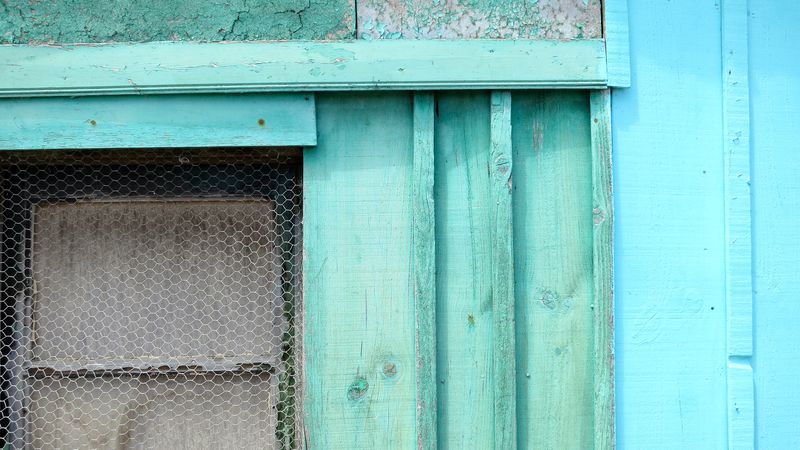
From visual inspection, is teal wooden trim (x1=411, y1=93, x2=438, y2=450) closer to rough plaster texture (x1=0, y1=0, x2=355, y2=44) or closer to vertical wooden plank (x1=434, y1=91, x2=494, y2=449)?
vertical wooden plank (x1=434, y1=91, x2=494, y2=449)

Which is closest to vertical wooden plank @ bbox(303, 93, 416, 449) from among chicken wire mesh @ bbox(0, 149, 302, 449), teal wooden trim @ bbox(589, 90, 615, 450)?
chicken wire mesh @ bbox(0, 149, 302, 449)

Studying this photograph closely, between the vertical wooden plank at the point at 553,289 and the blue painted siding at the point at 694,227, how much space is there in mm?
86

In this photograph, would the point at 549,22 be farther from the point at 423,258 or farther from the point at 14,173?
the point at 14,173

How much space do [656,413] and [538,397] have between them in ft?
0.98

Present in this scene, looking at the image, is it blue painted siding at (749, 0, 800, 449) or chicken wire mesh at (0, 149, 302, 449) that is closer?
blue painted siding at (749, 0, 800, 449)

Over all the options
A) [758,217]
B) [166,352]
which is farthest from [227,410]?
[758,217]

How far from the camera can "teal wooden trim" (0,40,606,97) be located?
5.17ft

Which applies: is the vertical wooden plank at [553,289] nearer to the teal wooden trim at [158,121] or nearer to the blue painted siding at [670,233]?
the blue painted siding at [670,233]

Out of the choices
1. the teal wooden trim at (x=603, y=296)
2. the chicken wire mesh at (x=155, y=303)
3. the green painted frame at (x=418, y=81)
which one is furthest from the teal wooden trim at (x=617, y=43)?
the chicken wire mesh at (x=155, y=303)

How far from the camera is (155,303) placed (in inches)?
70.7

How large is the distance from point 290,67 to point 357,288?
1.85 feet

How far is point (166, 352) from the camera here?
1793 millimetres

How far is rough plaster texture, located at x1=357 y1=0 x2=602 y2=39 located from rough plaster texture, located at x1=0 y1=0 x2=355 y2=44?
0.08m

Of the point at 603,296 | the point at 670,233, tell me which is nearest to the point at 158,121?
the point at 603,296
